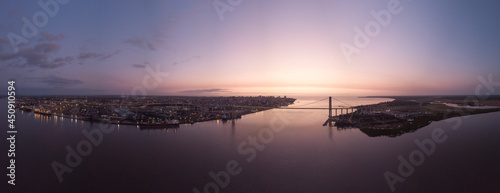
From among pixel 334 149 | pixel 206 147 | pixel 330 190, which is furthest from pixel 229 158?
pixel 334 149

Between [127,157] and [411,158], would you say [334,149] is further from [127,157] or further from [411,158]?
[127,157]

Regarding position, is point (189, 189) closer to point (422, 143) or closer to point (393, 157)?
point (393, 157)

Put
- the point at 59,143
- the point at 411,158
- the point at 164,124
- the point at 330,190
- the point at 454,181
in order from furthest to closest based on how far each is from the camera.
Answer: the point at 164,124 < the point at 59,143 < the point at 411,158 < the point at 454,181 < the point at 330,190

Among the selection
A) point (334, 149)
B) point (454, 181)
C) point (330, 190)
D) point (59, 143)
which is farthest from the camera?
point (59, 143)

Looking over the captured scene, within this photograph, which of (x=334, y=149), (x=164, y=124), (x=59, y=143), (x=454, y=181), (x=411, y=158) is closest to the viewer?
(x=454, y=181)

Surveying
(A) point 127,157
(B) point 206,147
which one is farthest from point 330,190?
(A) point 127,157

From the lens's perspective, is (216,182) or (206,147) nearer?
(216,182)
